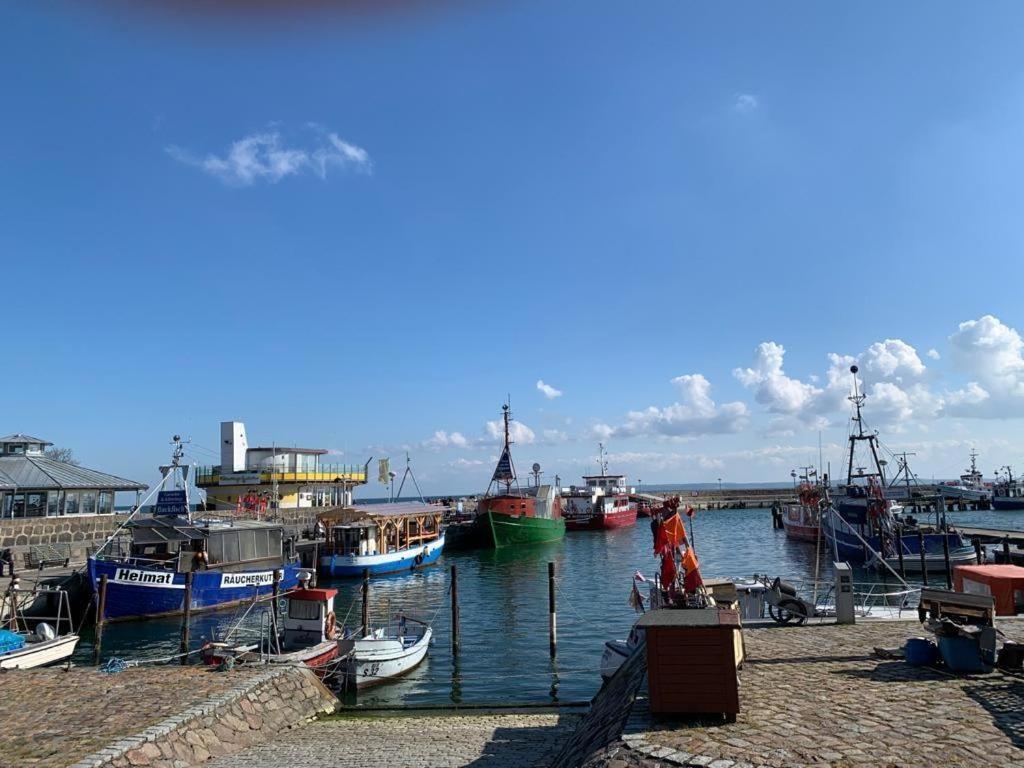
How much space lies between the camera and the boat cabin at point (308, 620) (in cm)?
2188

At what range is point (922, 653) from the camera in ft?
41.1

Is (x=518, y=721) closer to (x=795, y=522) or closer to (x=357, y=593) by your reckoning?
(x=357, y=593)

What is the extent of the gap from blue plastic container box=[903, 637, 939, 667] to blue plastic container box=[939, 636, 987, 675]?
0.47 metres

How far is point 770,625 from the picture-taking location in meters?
17.8

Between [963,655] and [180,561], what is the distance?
33.2 meters

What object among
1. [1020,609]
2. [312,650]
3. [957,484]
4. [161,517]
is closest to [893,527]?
[1020,609]

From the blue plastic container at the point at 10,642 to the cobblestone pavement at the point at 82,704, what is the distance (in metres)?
1.94

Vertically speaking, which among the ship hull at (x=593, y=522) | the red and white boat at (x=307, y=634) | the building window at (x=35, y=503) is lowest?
the ship hull at (x=593, y=522)

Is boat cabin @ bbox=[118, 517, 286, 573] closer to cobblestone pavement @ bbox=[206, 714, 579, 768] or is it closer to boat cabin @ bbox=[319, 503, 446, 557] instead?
boat cabin @ bbox=[319, 503, 446, 557]

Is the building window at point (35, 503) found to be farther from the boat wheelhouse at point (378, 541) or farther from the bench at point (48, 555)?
the boat wheelhouse at point (378, 541)

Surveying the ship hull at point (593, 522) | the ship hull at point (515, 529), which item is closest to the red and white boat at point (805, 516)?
the ship hull at point (593, 522)

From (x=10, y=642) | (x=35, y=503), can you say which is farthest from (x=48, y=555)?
(x=10, y=642)

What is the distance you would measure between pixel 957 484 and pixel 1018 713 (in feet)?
509

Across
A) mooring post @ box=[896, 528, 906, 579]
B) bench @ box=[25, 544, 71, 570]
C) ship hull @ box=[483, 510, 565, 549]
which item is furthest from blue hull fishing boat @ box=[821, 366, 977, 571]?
bench @ box=[25, 544, 71, 570]
